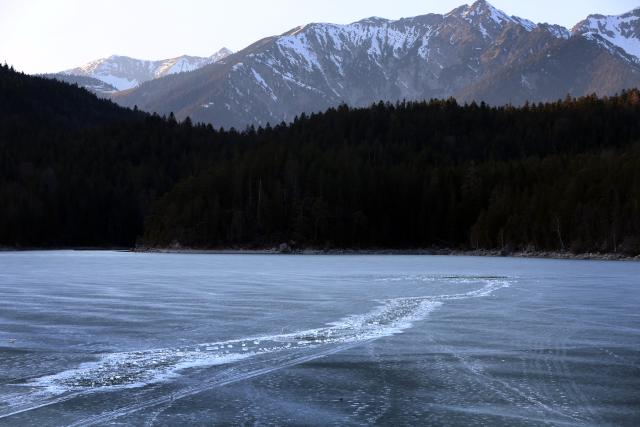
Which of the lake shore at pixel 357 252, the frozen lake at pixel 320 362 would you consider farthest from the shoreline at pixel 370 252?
the frozen lake at pixel 320 362

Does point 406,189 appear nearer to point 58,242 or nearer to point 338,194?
point 338,194

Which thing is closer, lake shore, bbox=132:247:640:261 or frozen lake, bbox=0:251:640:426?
frozen lake, bbox=0:251:640:426

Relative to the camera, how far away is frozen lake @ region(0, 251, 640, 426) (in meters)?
12.0

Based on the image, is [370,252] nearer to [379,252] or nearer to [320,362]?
[379,252]

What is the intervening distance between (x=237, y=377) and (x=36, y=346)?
667cm

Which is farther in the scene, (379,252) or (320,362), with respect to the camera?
(379,252)

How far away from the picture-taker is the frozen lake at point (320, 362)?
12000 millimetres

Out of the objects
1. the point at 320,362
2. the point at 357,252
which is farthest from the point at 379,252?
the point at 320,362

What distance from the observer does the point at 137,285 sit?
43906 mm

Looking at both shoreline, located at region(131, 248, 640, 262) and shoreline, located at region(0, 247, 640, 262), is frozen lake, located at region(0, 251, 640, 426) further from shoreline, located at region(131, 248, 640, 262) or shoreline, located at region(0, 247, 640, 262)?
shoreline, located at region(131, 248, 640, 262)

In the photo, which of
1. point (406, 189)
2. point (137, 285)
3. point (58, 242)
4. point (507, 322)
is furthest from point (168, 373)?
point (58, 242)

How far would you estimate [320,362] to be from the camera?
16547mm

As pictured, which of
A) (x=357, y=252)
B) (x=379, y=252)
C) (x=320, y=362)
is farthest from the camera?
(x=379, y=252)

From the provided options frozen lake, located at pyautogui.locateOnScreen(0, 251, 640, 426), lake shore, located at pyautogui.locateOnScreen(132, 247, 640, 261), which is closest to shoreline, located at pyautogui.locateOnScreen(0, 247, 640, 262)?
lake shore, located at pyautogui.locateOnScreen(132, 247, 640, 261)
